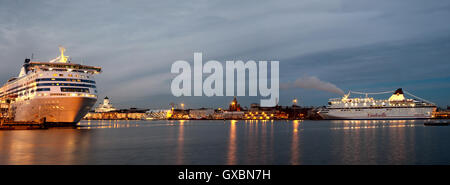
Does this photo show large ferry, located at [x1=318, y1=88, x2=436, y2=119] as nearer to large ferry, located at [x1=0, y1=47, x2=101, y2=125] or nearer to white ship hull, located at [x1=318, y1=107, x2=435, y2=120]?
white ship hull, located at [x1=318, y1=107, x2=435, y2=120]

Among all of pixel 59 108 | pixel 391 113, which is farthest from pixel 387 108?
pixel 59 108

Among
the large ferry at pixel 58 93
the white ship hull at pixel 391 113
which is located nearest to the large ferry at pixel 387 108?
the white ship hull at pixel 391 113

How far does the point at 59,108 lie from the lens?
65.1 meters

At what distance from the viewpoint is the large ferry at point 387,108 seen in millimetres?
146300

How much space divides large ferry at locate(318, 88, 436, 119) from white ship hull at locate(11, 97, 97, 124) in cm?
11986

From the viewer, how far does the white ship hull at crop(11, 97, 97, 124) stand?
64375 millimetres

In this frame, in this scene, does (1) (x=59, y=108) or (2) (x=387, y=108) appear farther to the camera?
(2) (x=387, y=108)

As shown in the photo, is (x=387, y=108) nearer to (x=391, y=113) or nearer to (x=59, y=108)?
(x=391, y=113)

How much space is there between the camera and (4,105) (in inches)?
3383

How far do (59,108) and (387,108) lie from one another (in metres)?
132

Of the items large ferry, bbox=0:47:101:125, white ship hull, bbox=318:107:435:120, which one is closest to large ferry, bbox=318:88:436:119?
white ship hull, bbox=318:107:435:120
